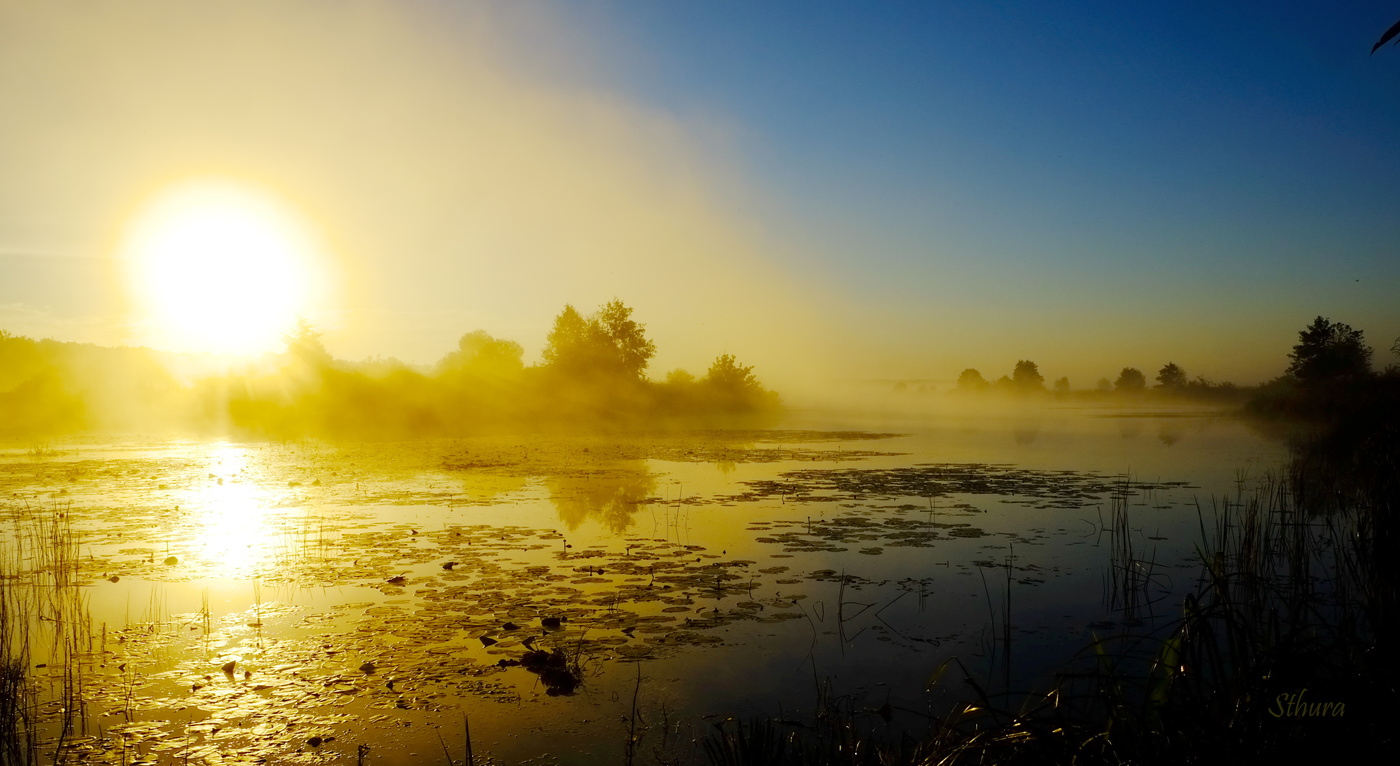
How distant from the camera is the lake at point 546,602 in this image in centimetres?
468

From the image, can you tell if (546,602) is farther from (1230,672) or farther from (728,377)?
(728,377)

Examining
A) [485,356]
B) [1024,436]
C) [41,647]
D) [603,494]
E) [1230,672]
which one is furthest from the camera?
[485,356]

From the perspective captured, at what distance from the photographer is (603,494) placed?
14164mm

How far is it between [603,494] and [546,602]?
7061 mm

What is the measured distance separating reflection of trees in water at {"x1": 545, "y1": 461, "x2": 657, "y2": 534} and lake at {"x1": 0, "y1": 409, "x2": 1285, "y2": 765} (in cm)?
13

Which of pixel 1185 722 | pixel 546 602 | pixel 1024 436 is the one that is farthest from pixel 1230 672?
pixel 1024 436

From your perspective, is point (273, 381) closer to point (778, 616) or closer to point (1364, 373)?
point (778, 616)

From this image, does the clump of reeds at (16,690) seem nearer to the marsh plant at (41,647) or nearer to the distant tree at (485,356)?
the marsh plant at (41,647)

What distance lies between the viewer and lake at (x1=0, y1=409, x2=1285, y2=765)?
15.3ft

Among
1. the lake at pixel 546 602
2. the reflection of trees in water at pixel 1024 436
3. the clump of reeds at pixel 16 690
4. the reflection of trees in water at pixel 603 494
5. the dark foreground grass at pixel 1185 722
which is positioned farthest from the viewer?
the reflection of trees in water at pixel 1024 436

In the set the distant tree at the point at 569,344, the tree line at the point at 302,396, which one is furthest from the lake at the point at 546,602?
the distant tree at the point at 569,344

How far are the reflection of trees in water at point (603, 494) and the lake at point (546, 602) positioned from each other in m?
0.13

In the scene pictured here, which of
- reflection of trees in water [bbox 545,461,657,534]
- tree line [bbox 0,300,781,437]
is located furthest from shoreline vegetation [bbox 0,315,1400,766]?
tree line [bbox 0,300,781,437]

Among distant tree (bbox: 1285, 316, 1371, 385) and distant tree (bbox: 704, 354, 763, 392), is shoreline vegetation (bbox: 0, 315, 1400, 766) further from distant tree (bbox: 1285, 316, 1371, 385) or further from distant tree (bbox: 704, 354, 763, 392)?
distant tree (bbox: 704, 354, 763, 392)
